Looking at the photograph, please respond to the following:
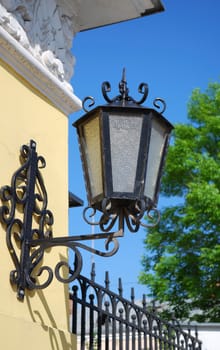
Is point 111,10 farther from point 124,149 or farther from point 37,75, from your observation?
point 124,149

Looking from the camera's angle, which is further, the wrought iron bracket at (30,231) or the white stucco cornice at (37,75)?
the white stucco cornice at (37,75)

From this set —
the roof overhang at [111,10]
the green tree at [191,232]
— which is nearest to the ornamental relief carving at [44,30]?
the roof overhang at [111,10]

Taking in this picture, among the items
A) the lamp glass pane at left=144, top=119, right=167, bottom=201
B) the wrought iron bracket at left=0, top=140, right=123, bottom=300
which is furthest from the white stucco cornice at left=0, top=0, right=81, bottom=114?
the lamp glass pane at left=144, top=119, right=167, bottom=201

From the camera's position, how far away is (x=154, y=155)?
3.29 meters

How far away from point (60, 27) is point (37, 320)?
194 centimetres

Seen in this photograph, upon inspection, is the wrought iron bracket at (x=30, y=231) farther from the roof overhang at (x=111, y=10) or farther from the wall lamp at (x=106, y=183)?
the roof overhang at (x=111, y=10)

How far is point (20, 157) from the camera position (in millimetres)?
3494

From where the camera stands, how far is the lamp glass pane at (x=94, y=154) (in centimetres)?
320

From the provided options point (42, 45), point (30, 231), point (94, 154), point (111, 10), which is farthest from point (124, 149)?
point (111, 10)

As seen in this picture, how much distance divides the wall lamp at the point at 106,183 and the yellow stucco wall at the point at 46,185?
0.07 m

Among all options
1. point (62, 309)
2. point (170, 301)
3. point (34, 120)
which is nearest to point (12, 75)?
point (34, 120)

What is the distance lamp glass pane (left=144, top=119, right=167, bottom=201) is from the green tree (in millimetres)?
9968

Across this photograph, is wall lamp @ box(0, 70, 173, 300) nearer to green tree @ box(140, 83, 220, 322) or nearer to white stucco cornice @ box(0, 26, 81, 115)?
white stucco cornice @ box(0, 26, 81, 115)

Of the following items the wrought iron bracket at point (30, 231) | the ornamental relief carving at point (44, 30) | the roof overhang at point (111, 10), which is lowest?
the wrought iron bracket at point (30, 231)
